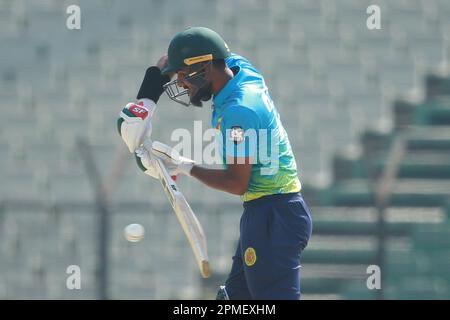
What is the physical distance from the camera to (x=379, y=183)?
9.02 m

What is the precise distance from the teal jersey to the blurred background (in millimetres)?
3284

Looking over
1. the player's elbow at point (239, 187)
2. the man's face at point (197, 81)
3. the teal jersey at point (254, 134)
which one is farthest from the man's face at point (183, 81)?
the player's elbow at point (239, 187)

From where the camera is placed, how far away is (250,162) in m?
5.50

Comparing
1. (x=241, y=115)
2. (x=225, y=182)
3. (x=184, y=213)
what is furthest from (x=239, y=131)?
(x=184, y=213)

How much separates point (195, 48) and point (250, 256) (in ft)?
3.28

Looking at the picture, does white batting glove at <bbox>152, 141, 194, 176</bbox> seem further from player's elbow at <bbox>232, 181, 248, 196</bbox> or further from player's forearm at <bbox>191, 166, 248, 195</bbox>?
player's elbow at <bbox>232, 181, 248, 196</bbox>

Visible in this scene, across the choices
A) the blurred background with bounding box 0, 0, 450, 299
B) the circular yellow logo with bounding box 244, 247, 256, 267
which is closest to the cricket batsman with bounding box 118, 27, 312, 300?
the circular yellow logo with bounding box 244, 247, 256, 267

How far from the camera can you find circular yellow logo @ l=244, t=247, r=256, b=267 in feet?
18.2

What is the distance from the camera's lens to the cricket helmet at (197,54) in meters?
5.60

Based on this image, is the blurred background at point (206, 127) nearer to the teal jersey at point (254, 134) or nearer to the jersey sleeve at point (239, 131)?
the teal jersey at point (254, 134)

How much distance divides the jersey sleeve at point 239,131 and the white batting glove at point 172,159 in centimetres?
27

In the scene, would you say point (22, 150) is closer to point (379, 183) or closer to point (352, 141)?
point (352, 141)

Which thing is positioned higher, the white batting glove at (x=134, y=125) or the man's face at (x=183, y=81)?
the man's face at (x=183, y=81)

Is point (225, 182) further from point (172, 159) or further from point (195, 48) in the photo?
point (195, 48)
